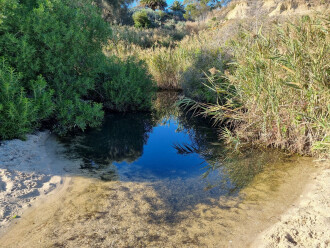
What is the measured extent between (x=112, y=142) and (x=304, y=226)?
435 cm

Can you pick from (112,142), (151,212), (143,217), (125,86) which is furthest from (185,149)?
(125,86)

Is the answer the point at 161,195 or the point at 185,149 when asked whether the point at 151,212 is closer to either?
the point at 161,195

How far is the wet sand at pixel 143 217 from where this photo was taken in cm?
278

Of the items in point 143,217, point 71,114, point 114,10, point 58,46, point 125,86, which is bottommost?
point 143,217

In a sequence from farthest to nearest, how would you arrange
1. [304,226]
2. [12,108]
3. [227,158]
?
[227,158], [12,108], [304,226]

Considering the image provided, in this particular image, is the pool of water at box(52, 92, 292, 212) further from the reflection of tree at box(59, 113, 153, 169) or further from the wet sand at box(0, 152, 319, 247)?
the wet sand at box(0, 152, 319, 247)

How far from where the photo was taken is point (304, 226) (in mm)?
2830

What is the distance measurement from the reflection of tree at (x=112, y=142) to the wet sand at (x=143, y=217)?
3.55 ft

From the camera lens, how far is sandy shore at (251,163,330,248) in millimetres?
2619

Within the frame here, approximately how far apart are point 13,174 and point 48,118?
2.50 m

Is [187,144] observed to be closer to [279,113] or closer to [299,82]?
[279,113]

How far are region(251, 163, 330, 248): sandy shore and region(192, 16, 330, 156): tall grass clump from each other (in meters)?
0.96

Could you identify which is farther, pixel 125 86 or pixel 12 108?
pixel 125 86

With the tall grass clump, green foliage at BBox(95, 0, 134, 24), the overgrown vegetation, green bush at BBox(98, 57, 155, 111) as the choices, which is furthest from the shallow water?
→ green foliage at BBox(95, 0, 134, 24)
